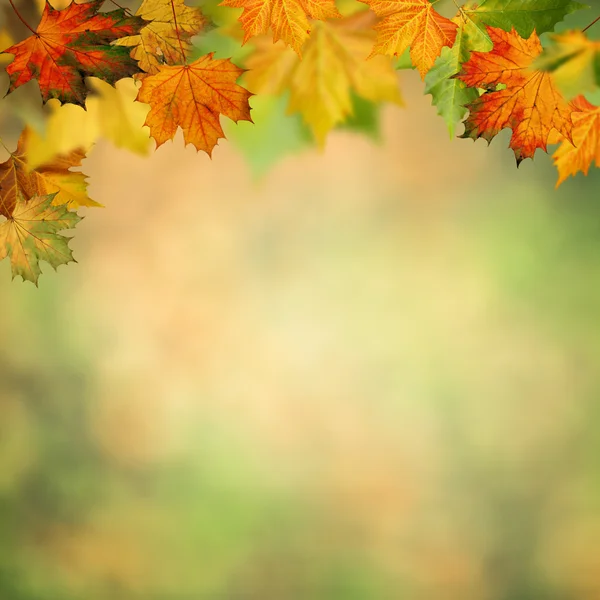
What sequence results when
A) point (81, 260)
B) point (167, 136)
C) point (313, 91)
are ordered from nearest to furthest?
point (167, 136)
point (313, 91)
point (81, 260)

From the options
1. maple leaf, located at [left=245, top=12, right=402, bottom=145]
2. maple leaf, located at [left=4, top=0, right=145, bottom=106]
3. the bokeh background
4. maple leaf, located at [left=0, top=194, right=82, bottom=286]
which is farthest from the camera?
the bokeh background

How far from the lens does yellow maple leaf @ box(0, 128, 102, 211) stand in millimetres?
901

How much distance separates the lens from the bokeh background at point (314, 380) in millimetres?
1430

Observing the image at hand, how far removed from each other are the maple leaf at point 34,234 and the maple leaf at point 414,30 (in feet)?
1.45

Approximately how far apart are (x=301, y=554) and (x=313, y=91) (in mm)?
1012

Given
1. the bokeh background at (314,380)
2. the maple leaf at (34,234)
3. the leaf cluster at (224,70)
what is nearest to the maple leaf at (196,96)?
the leaf cluster at (224,70)

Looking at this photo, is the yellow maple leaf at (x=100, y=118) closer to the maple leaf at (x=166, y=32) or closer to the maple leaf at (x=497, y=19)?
the maple leaf at (x=166, y=32)

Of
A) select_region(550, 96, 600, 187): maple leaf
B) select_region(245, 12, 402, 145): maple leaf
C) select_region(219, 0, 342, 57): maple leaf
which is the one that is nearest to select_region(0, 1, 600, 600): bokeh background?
select_region(245, 12, 402, 145): maple leaf

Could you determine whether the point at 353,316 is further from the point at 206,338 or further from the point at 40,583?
the point at 40,583

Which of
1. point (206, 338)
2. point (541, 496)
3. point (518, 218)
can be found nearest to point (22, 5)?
point (206, 338)

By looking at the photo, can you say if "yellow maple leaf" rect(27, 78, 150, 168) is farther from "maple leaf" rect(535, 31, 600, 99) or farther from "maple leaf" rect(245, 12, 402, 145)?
"maple leaf" rect(535, 31, 600, 99)

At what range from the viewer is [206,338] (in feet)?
4.80

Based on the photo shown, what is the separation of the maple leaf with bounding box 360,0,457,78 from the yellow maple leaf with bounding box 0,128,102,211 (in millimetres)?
459

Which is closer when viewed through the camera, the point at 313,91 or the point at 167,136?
the point at 167,136
